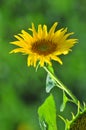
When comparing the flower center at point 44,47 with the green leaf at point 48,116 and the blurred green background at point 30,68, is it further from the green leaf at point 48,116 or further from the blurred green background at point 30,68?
the blurred green background at point 30,68

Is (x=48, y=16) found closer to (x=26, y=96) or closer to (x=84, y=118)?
(x=26, y=96)

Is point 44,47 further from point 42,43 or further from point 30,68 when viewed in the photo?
point 30,68

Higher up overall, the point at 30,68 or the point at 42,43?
the point at 30,68

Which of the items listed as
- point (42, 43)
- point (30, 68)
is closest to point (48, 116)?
point (42, 43)

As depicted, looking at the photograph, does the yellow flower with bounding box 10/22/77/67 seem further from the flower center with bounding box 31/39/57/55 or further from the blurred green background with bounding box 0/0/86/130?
the blurred green background with bounding box 0/0/86/130

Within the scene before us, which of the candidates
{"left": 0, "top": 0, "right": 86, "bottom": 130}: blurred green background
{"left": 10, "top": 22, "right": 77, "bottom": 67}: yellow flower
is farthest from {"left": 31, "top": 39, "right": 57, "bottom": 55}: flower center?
{"left": 0, "top": 0, "right": 86, "bottom": 130}: blurred green background

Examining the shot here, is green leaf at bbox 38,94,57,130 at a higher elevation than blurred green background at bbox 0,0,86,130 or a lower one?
lower
